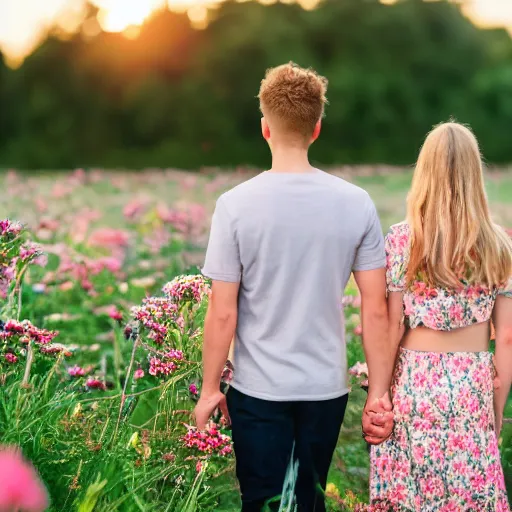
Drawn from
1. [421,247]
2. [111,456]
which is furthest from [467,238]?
[111,456]

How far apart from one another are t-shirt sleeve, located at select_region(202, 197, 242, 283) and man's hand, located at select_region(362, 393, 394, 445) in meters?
0.68

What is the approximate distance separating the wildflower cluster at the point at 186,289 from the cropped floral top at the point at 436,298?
0.63 m

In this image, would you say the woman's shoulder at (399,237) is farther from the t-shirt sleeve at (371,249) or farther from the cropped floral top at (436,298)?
the t-shirt sleeve at (371,249)

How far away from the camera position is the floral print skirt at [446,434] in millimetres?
2750

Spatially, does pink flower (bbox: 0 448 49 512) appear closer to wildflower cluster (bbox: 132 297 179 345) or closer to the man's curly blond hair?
the man's curly blond hair

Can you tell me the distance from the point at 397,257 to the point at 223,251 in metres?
0.72

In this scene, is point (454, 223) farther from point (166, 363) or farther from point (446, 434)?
point (166, 363)

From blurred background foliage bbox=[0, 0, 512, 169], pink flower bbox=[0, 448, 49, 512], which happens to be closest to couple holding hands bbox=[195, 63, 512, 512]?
pink flower bbox=[0, 448, 49, 512]

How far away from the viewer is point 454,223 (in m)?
2.67

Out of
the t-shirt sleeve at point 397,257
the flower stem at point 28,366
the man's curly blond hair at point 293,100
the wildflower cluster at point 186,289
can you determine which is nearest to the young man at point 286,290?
the man's curly blond hair at point 293,100

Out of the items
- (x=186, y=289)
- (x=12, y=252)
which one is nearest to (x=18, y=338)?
(x=12, y=252)

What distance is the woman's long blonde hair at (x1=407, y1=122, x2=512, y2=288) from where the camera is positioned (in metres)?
2.62

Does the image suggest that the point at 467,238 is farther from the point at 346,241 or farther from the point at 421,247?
the point at 346,241

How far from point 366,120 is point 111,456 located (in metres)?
26.9
